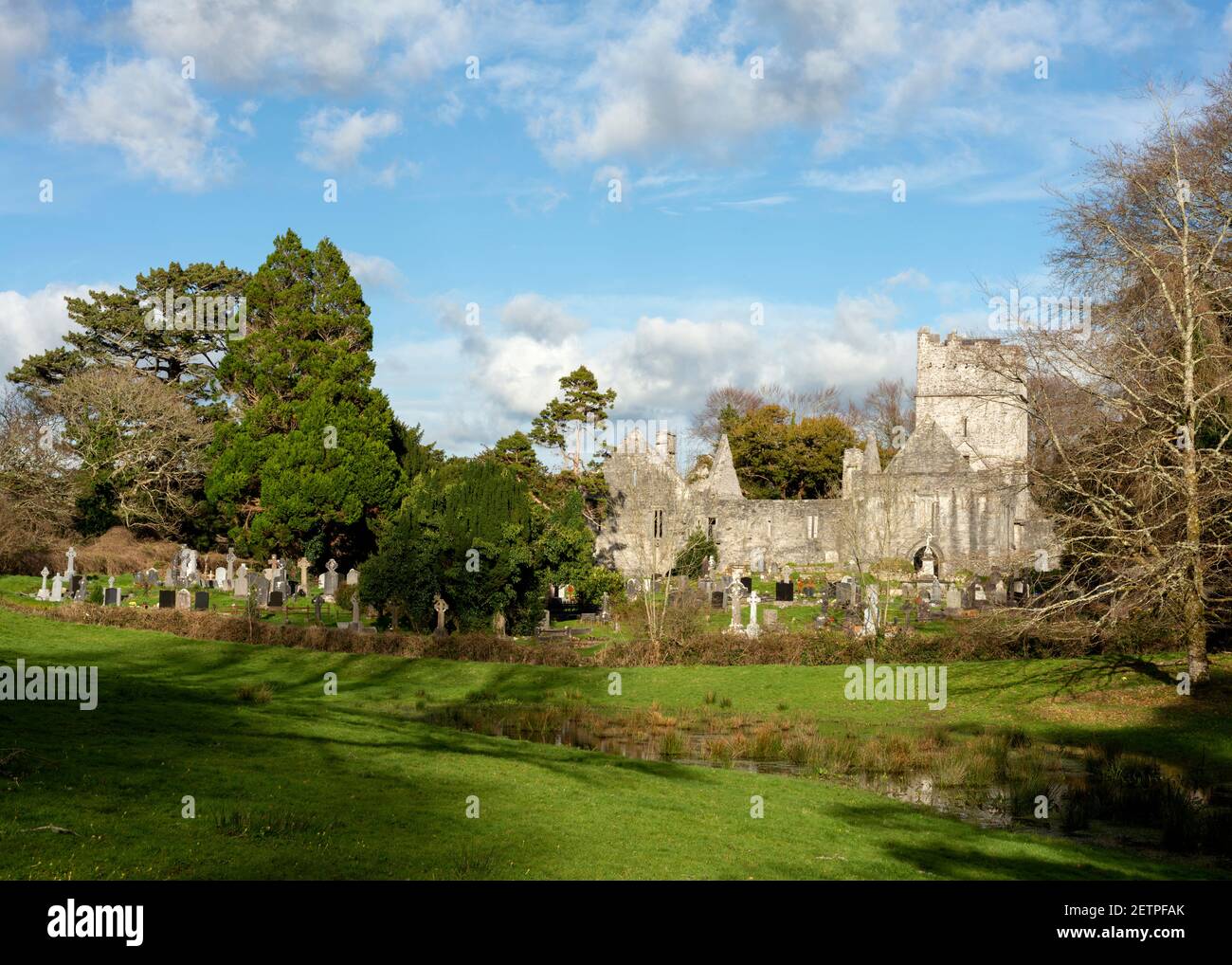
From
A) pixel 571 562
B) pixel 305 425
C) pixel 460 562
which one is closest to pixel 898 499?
pixel 571 562

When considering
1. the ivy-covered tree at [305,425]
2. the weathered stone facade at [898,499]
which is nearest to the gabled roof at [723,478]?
the weathered stone facade at [898,499]

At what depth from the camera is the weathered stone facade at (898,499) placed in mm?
48969

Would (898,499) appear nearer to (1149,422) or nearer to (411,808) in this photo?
(1149,422)

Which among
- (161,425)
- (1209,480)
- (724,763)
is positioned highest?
(161,425)

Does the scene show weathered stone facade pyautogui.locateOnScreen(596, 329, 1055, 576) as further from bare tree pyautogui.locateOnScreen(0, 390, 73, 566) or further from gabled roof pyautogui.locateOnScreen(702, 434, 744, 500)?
bare tree pyautogui.locateOnScreen(0, 390, 73, 566)

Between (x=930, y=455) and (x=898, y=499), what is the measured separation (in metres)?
6.88

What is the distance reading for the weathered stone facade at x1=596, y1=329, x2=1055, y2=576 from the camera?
4897 centimetres

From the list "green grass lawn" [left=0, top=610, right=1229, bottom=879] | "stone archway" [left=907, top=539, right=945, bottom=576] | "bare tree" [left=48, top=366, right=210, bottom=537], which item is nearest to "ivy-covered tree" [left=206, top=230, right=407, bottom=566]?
"bare tree" [left=48, top=366, right=210, bottom=537]

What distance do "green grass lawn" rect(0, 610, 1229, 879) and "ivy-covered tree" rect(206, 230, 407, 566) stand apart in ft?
69.9

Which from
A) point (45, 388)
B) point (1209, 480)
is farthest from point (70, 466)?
point (1209, 480)

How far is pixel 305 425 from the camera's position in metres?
41.6

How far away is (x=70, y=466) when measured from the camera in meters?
45.0
